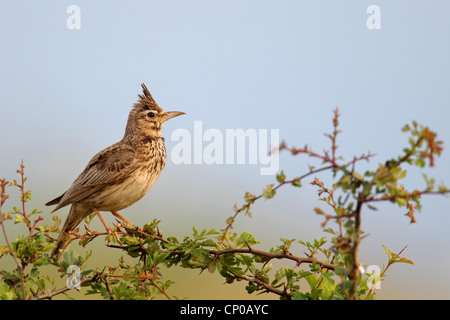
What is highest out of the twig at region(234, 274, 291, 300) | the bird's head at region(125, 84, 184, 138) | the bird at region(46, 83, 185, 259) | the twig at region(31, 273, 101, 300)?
the bird's head at region(125, 84, 184, 138)

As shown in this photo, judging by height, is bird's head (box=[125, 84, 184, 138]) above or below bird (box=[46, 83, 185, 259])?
above

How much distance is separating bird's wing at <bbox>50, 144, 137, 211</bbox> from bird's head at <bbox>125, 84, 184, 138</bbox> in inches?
18.4

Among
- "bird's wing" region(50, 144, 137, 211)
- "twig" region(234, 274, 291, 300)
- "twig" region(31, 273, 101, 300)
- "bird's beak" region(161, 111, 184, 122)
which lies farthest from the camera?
"bird's beak" region(161, 111, 184, 122)

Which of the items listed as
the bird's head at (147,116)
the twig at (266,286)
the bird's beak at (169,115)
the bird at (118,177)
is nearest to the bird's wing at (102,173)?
the bird at (118,177)

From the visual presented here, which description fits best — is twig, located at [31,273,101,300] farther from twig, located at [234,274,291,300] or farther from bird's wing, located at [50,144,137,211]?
bird's wing, located at [50,144,137,211]

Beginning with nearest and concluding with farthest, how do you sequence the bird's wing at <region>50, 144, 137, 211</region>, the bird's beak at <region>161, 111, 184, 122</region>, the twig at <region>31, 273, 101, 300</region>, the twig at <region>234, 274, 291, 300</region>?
the twig at <region>31, 273, 101, 300</region>
the twig at <region>234, 274, 291, 300</region>
the bird's wing at <region>50, 144, 137, 211</region>
the bird's beak at <region>161, 111, 184, 122</region>

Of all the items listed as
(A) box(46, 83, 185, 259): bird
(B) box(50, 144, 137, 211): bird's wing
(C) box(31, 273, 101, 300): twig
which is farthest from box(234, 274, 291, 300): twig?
(B) box(50, 144, 137, 211): bird's wing

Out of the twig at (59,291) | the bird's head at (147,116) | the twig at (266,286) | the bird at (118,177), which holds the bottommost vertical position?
the twig at (266,286)

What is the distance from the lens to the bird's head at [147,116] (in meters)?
7.46

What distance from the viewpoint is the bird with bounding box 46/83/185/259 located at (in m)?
6.64

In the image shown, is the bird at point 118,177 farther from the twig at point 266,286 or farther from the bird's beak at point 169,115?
the twig at point 266,286

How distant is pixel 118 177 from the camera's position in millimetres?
6695
